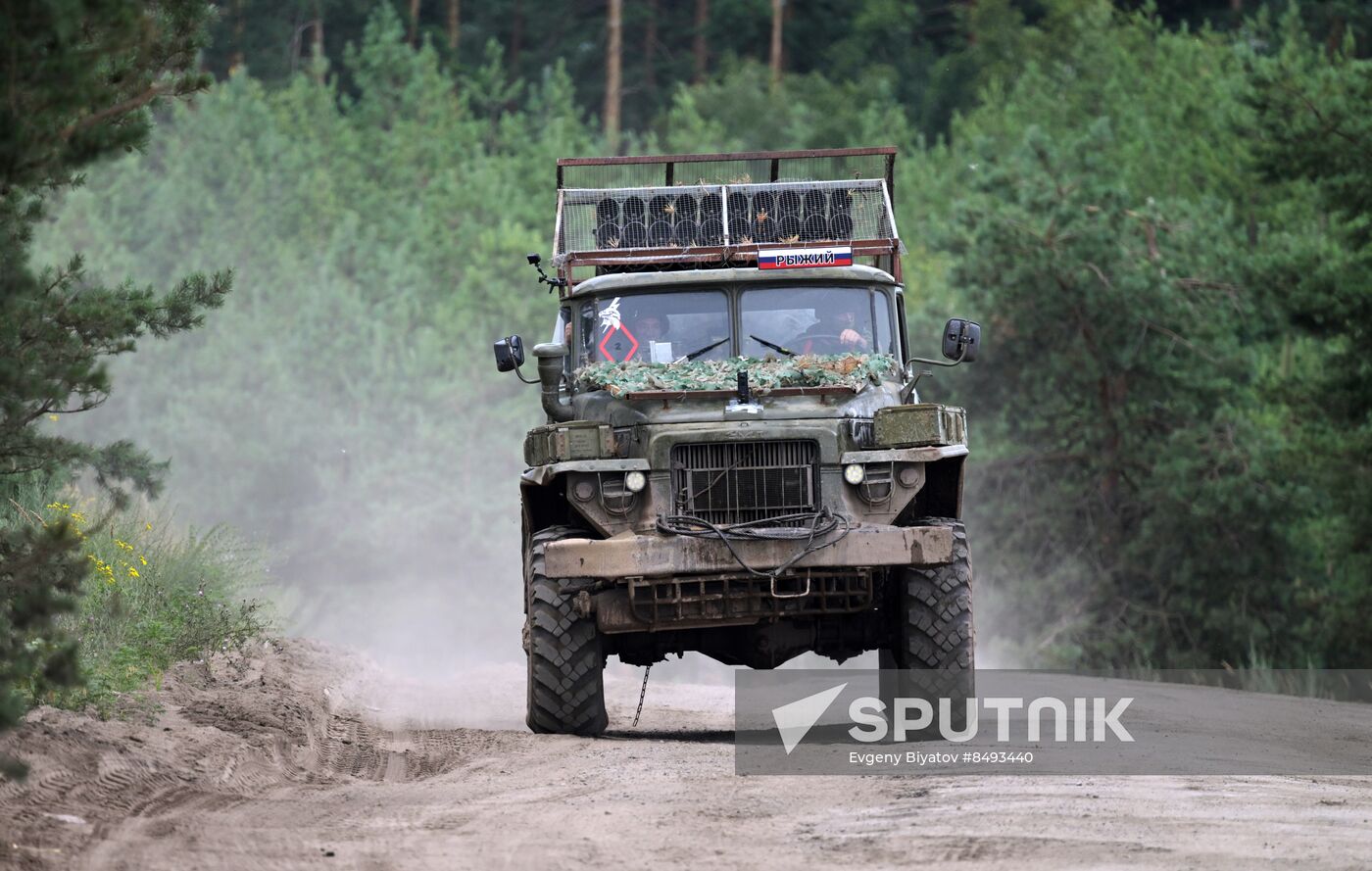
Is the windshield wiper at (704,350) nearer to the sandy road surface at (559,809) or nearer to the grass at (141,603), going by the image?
the sandy road surface at (559,809)

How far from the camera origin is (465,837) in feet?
23.7

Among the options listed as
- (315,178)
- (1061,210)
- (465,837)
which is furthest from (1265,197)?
(465,837)

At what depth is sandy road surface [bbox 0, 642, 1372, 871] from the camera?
22.2ft

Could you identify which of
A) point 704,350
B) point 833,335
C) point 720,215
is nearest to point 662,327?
point 704,350

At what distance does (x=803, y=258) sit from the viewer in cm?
1212

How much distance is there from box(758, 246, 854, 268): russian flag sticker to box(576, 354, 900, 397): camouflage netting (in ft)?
2.19

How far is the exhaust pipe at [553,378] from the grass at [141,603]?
9.25ft

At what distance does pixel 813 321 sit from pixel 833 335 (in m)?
0.16

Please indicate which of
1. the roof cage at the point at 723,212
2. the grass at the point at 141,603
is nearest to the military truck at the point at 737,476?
the roof cage at the point at 723,212

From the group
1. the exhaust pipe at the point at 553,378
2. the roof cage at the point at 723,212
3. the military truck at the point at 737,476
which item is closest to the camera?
the military truck at the point at 737,476

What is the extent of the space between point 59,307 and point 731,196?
5863mm

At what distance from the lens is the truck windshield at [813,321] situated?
11.9m

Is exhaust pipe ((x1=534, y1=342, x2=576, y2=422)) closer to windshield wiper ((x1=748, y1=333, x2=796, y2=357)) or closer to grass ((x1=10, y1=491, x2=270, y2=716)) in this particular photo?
windshield wiper ((x1=748, y1=333, x2=796, y2=357))

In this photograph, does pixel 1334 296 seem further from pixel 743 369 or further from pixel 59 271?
pixel 59 271
